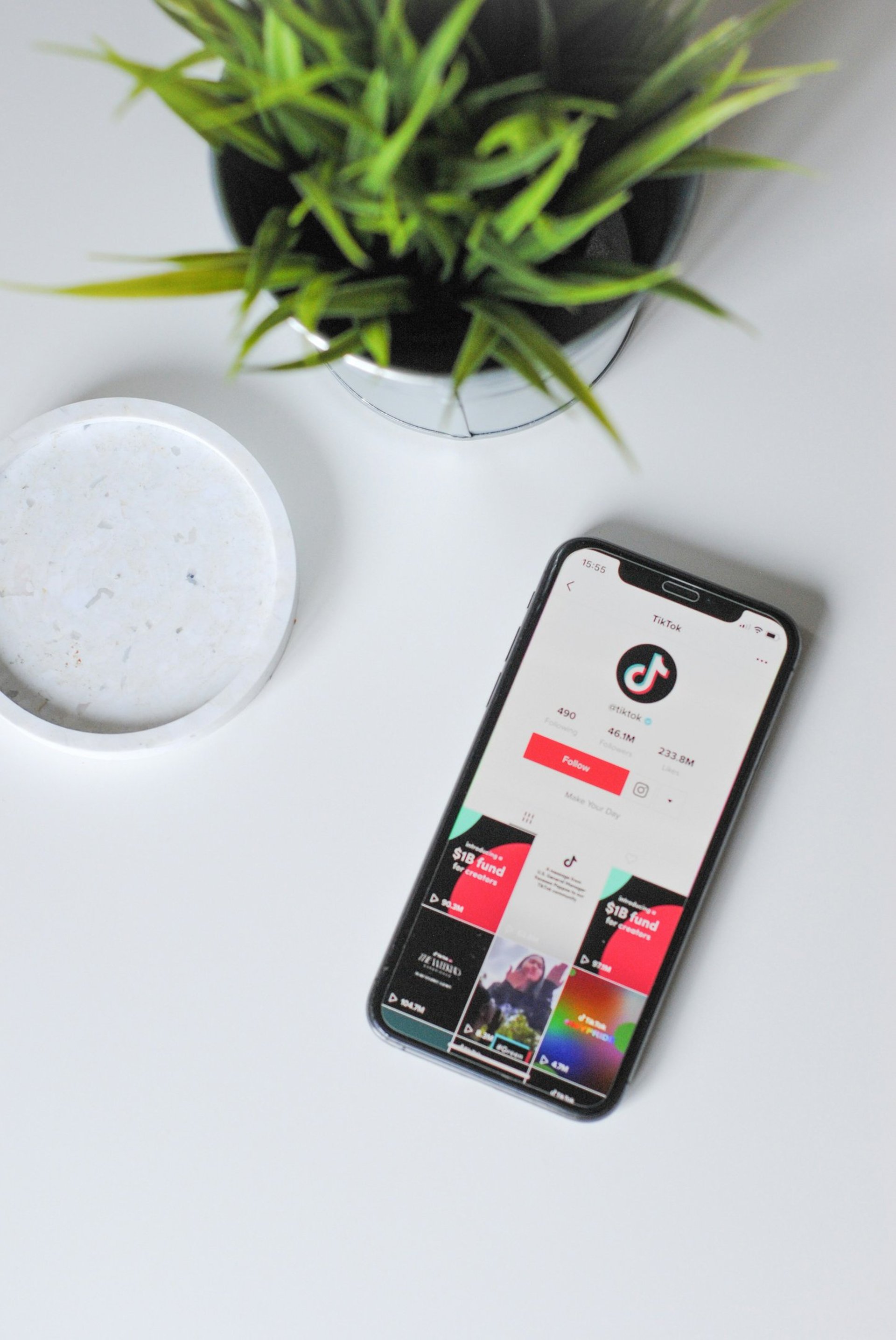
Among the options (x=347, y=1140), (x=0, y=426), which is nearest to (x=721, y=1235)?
(x=347, y=1140)

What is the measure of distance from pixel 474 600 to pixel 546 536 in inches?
1.6

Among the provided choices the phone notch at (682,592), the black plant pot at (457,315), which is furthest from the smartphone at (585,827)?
the black plant pot at (457,315)

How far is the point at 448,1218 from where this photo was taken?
1.40ft

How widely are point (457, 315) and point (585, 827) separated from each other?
0.21 metres

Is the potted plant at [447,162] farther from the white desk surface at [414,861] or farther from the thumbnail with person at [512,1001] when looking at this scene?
the thumbnail with person at [512,1001]

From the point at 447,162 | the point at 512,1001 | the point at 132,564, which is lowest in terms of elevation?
the point at 512,1001

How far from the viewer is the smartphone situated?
0.43m

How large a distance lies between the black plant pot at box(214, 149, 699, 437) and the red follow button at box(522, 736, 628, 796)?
135 mm

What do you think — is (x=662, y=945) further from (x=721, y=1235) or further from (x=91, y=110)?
(x=91, y=110)

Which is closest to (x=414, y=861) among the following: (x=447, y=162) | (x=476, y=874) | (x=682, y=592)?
(x=476, y=874)

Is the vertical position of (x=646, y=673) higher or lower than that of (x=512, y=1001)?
higher

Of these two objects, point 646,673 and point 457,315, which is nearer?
point 457,315

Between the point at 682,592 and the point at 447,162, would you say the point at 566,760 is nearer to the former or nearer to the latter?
the point at 682,592

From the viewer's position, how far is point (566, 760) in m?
0.44
